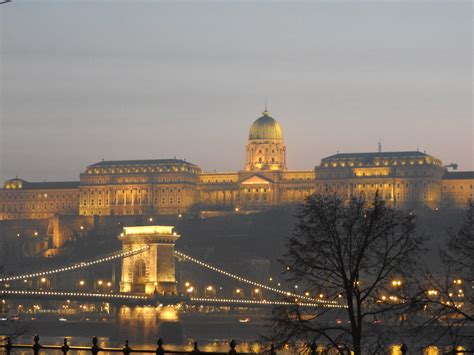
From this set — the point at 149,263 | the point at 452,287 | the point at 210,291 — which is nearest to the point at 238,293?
the point at 210,291

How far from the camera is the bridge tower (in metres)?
107

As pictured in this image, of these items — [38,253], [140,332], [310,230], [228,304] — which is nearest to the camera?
[310,230]

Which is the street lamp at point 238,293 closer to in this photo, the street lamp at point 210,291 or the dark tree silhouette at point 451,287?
the street lamp at point 210,291

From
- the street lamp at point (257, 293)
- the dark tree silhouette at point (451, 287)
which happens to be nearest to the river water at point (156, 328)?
the street lamp at point (257, 293)

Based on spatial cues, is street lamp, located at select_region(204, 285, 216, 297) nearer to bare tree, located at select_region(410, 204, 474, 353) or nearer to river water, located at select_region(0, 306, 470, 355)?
river water, located at select_region(0, 306, 470, 355)

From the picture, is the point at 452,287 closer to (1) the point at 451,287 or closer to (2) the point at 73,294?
(1) the point at 451,287

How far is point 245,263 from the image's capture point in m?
152

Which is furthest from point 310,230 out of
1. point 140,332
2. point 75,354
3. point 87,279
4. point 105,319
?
point 87,279

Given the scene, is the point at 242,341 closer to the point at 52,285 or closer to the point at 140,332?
the point at 140,332

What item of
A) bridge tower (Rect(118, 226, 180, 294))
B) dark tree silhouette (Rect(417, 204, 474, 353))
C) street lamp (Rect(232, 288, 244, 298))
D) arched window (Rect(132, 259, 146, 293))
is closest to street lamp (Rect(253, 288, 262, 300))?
street lamp (Rect(232, 288, 244, 298))

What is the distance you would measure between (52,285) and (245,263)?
61.9 ft

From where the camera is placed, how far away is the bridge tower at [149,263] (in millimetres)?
107200

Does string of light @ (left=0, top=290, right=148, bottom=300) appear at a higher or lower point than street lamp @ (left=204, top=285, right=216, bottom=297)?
lower

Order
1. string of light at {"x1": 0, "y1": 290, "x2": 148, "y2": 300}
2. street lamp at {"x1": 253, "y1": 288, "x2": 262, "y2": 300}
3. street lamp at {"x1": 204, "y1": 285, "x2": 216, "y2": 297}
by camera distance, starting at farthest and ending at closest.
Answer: street lamp at {"x1": 204, "y1": 285, "x2": 216, "y2": 297}
street lamp at {"x1": 253, "y1": 288, "x2": 262, "y2": 300}
string of light at {"x1": 0, "y1": 290, "x2": 148, "y2": 300}
